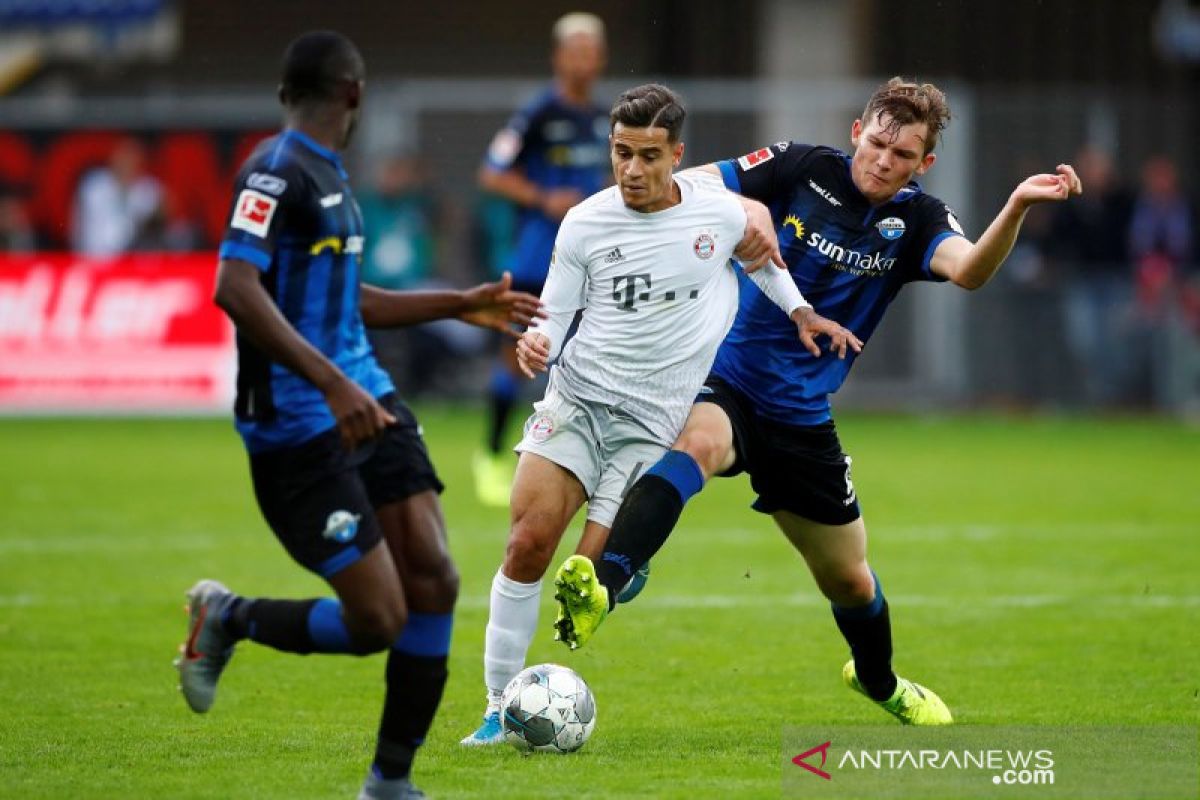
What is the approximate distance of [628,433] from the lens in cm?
641

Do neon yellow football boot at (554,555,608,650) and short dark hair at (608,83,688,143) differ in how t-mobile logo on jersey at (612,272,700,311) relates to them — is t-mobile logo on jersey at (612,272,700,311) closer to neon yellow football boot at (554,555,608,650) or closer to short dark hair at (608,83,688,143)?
short dark hair at (608,83,688,143)

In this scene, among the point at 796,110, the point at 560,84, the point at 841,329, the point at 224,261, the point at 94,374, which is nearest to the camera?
the point at 224,261

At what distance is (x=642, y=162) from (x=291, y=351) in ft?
5.15

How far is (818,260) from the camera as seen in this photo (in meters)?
6.76

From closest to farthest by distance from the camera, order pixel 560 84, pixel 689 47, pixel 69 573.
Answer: pixel 69 573, pixel 560 84, pixel 689 47

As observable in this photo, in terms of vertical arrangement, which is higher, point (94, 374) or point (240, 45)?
point (240, 45)

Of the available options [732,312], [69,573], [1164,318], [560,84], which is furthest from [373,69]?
[732,312]

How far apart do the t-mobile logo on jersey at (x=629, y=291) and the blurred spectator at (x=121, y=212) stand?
14177 mm

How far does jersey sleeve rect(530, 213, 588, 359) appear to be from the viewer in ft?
20.8

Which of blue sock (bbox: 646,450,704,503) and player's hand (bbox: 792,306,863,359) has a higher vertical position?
player's hand (bbox: 792,306,863,359)

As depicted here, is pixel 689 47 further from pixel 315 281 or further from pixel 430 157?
pixel 315 281

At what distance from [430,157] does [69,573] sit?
12.0 metres

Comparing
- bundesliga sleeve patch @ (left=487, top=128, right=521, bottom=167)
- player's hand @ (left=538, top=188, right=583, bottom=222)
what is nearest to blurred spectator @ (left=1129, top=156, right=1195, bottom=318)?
player's hand @ (left=538, top=188, right=583, bottom=222)

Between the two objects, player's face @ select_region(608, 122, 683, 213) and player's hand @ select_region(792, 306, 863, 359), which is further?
player's hand @ select_region(792, 306, 863, 359)
